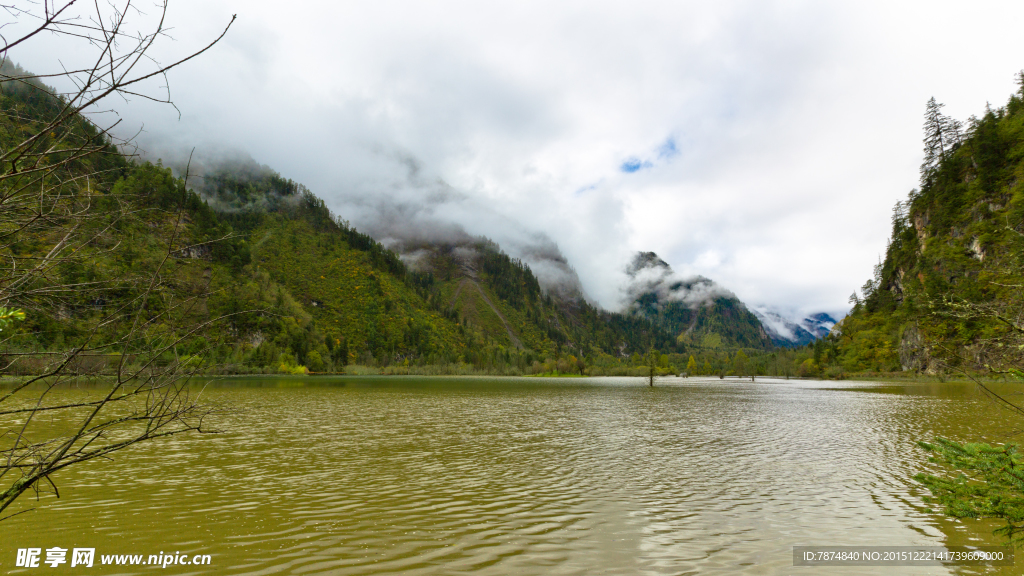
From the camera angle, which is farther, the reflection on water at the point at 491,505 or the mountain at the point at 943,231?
the mountain at the point at 943,231

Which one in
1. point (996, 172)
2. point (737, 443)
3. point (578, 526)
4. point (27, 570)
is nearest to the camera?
point (27, 570)

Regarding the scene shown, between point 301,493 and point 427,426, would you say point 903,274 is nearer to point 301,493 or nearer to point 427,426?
point 427,426

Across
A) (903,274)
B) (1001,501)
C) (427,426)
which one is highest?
(903,274)

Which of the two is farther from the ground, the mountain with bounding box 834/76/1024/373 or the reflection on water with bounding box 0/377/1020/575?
the mountain with bounding box 834/76/1024/373

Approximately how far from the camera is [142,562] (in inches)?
322

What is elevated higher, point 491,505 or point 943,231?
point 943,231

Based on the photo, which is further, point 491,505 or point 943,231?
point 943,231

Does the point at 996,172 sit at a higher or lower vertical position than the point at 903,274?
higher

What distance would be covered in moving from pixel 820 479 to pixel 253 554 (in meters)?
16.1

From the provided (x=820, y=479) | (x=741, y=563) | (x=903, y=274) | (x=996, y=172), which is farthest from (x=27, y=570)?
(x=903, y=274)

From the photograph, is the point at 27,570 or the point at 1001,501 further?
the point at 27,570

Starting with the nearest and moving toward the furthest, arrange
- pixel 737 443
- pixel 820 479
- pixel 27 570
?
pixel 27 570
pixel 820 479
pixel 737 443

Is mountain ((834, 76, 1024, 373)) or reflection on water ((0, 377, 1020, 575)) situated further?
mountain ((834, 76, 1024, 373))

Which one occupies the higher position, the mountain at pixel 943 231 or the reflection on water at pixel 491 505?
the mountain at pixel 943 231
